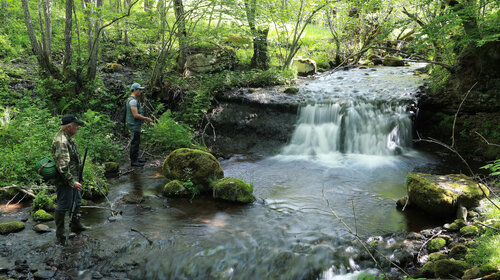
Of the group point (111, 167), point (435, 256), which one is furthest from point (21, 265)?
point (435, 256)

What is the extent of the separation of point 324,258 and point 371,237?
1.12m

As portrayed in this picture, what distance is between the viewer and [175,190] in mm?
7512

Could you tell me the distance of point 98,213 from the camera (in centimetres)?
653

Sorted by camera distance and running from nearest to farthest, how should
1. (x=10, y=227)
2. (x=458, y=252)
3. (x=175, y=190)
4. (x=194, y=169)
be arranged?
(x=458, y=252) < (x=10, y=227) < (x=175, y=190) < (x=194, y=169)

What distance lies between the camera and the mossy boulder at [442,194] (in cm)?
621

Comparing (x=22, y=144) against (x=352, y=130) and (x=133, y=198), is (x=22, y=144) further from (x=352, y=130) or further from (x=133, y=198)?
(x=352, y=130)

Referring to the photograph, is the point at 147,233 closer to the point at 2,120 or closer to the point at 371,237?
the point at 371,237

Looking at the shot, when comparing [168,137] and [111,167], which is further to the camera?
[168,137]

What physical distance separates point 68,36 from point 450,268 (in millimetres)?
12557

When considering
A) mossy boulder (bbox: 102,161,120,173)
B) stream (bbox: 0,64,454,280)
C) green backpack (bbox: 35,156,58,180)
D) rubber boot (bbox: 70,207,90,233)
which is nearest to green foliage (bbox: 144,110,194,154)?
stream (bbox: 0,64,454,280)

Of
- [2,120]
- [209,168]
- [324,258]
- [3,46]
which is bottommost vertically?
[324,258]

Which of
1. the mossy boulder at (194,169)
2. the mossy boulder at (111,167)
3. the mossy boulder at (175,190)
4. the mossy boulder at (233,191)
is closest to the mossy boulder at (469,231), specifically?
the mossy boulder at (233,191)

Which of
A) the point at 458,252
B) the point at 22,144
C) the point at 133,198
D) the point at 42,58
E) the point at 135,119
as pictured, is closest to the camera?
the point at 458,252

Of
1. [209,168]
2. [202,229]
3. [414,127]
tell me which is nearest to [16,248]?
[202,229]
